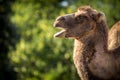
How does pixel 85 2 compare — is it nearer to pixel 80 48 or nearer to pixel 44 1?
pixel 80 48

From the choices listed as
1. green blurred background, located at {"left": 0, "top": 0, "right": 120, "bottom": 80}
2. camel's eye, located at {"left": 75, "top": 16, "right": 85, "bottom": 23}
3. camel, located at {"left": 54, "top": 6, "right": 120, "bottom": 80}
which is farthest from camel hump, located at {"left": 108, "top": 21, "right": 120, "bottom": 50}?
green blurred background, located at {"left": 0, "top": 0, "right": 120, "bottom": 80}

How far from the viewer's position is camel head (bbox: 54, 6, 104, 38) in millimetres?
2754

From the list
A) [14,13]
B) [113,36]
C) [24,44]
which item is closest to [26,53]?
[24,44]

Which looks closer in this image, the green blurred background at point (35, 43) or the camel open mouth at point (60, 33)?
the camel open mouth at point (60, 33)

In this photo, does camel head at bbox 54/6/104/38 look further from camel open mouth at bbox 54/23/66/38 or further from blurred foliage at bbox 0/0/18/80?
blurred foliage at bbox 0/0/18/80

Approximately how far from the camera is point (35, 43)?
470 inches

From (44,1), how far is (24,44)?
0.89 meters

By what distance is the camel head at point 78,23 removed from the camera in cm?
275

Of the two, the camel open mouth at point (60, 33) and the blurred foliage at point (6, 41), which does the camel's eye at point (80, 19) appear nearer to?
the camel open mouth at point (60, 33)

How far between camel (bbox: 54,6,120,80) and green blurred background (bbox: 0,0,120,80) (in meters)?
6.87

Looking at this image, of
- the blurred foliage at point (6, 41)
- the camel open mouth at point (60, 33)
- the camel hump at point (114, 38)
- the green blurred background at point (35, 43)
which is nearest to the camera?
the camel open mouth at point (60, 33)

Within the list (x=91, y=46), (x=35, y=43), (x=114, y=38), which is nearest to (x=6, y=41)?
(x=35, y=43)

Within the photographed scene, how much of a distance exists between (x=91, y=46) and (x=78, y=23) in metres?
0.12

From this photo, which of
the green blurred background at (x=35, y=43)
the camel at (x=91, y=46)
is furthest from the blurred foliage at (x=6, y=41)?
the camel at (x=91, y=46)
